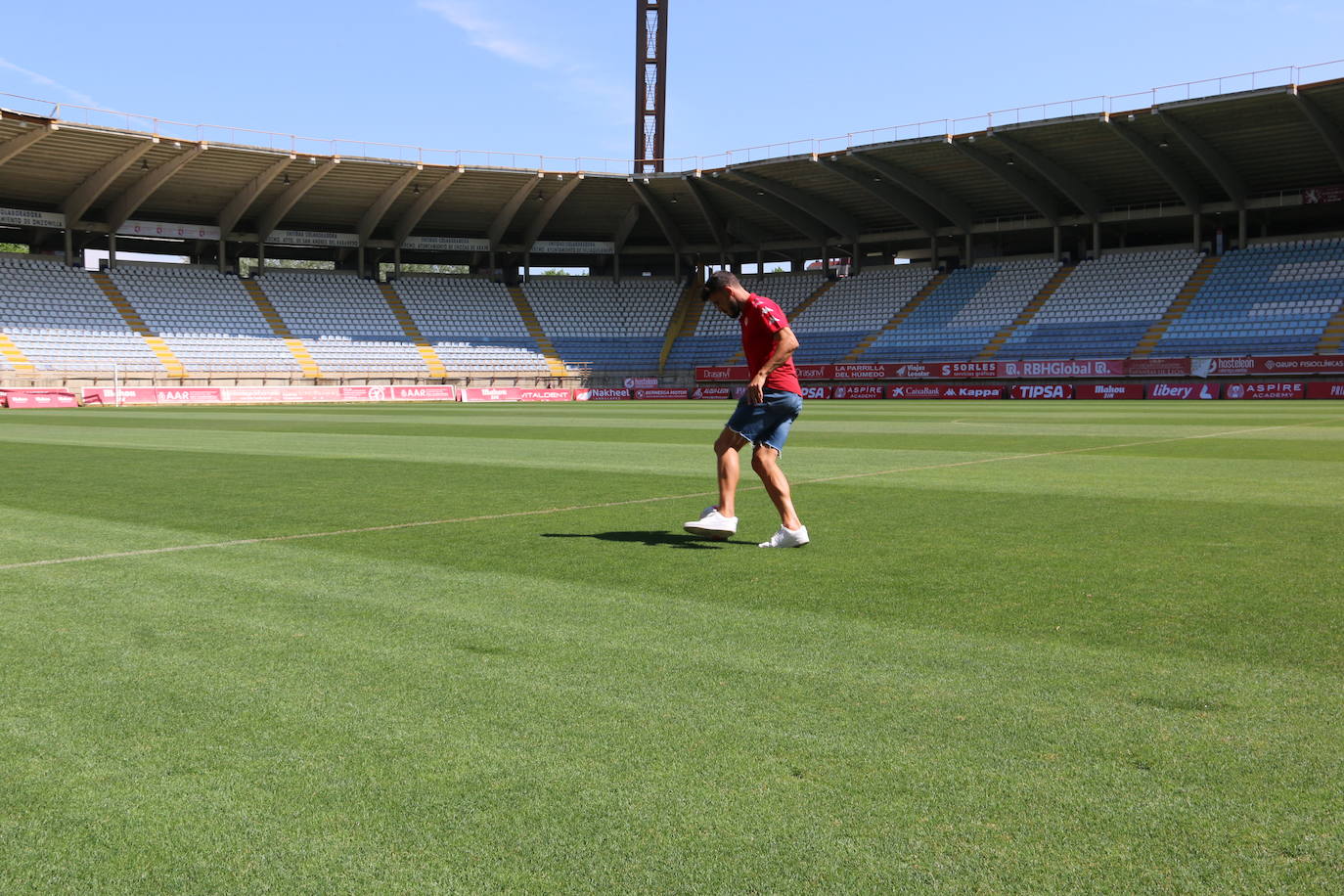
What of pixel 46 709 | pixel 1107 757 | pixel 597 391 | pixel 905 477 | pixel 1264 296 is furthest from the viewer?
pixel 597 391

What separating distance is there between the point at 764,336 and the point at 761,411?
50 cm

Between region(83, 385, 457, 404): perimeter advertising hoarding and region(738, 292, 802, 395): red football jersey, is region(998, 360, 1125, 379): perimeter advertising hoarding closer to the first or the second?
region(83, 385, 457, 404): perimeter advertising hoarding

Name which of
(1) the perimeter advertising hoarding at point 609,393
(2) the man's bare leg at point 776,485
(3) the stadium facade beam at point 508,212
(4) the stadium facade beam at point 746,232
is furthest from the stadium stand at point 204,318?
(2) the man's bare leg at point 776,485

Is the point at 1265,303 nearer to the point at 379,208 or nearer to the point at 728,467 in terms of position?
the point at 379,208

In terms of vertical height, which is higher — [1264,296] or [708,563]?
[1264,296]

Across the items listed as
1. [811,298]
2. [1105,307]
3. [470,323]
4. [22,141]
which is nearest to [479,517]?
[22,141]

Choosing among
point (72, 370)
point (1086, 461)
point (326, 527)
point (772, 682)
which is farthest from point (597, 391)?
point (772, 682)

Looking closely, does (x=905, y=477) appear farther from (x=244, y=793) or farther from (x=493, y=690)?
(x=244, y=793)

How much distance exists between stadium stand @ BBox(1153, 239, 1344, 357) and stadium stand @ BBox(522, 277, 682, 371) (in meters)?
28.2

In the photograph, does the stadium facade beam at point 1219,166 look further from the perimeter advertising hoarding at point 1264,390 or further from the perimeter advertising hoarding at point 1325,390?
the perimeter advertising hoarding at point 1325,390

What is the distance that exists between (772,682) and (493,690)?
104cm

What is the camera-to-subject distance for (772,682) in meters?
4.18

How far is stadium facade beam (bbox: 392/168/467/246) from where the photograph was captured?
56.9m

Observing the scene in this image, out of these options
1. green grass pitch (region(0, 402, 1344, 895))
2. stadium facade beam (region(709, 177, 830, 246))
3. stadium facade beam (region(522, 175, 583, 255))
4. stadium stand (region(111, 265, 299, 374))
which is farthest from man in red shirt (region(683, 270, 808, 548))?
stadium facade beam (region(522, 175, 583, 255))
